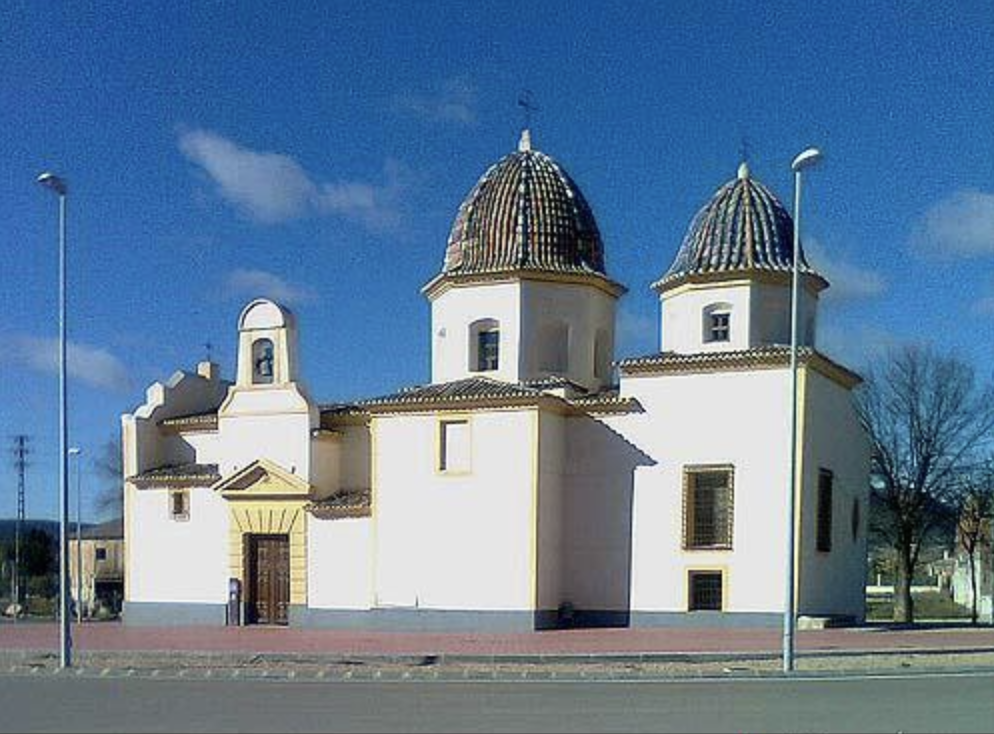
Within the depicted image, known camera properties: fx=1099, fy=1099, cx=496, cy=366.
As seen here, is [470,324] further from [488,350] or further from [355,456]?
[355,456]

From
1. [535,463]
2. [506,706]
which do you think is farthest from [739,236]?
[506,706]

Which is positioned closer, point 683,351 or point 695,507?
point 695,507

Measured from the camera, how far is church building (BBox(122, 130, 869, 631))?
90.3 ft

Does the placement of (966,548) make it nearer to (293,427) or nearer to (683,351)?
(683,351)

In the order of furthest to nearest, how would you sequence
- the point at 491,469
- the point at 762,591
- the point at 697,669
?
1. the point at 491,469
2. the point at 762,591
3. the point at 697,669

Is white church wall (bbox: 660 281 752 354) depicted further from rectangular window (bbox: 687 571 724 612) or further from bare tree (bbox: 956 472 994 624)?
bare tree (bbox: 956 472 994 624)

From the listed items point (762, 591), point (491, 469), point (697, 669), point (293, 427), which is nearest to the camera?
point (697, 669)

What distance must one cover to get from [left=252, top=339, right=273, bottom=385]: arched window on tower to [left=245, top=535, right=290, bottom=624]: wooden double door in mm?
4582

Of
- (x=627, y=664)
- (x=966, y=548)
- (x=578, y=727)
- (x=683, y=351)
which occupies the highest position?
(x=683, y=351)

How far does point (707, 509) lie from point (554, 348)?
722 cm

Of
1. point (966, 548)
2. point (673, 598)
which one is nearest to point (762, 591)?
point (673, 598)

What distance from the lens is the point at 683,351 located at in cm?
3002

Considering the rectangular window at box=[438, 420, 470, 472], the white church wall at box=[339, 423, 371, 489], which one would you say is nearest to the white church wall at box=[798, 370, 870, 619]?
the rectangular window at box=[438, 420, 470, 472]

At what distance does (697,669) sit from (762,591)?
9.20 m
